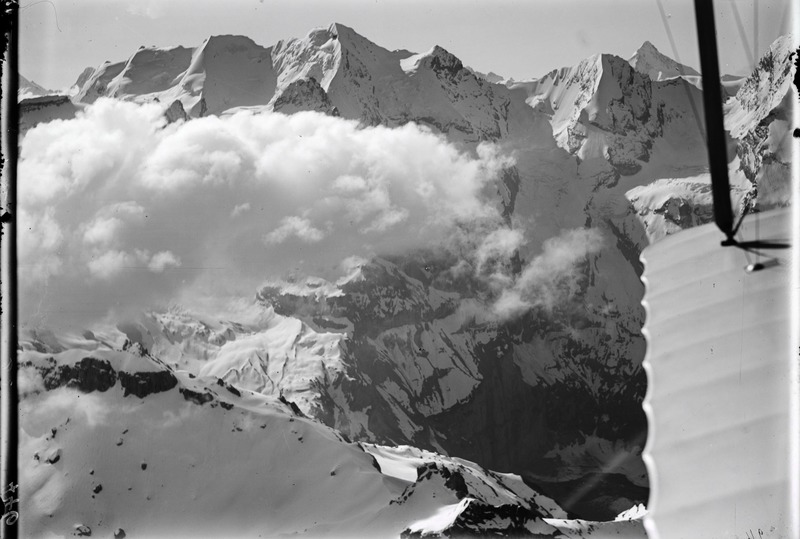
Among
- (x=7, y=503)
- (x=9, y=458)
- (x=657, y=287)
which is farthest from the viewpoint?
(x=657, y=287)

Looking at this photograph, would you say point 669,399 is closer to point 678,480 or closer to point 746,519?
point 678,480

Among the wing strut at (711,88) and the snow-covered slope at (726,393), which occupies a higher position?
the wing strut at (711,88)

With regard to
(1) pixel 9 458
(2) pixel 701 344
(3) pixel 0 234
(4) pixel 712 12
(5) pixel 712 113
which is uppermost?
(4) pixel 712 12

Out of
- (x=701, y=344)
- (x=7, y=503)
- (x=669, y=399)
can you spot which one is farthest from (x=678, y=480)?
(x=7, y=503)

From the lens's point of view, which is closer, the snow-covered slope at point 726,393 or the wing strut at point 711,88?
the wing strut at point 711,88

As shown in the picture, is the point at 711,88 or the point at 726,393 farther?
the point at 726,393

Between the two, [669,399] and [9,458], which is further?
[669,399]

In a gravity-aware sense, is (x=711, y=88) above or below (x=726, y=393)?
above

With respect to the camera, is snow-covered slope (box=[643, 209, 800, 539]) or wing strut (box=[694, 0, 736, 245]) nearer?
wing strut (box=[694, 0, 736, 245])

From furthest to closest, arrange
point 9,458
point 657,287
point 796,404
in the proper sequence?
point 657,287, point 796,404, point 9,458

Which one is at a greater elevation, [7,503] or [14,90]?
[14,90]

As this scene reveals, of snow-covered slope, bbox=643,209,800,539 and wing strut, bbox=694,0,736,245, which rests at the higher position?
wing strut, bbox=694,0,736,245
